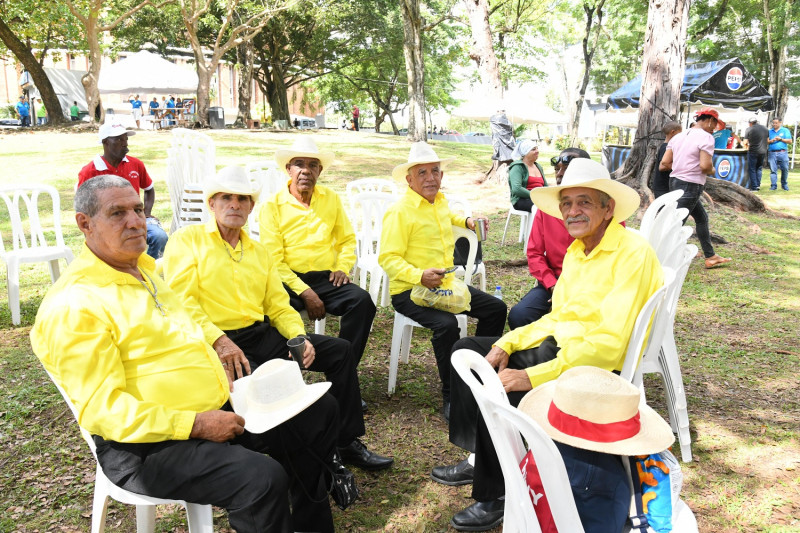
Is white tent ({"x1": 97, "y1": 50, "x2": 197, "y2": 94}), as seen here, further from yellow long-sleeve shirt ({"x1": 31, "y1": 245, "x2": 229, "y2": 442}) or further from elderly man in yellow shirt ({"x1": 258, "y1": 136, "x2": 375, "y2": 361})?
yellow long-sleeve shirt ({"x1": 31, "y1": 245, "x2": 229, "y2": 442})

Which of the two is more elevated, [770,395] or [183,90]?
[183,90]

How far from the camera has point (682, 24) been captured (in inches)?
363

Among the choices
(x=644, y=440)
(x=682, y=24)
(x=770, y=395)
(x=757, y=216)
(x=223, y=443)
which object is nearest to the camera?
(x=644, y=440)

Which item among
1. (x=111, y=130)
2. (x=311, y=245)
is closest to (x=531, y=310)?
(x=311, y=245)

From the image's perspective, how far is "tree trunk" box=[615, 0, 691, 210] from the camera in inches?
364

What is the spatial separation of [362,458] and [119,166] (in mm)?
3669

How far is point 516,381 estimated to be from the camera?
2.54 metres

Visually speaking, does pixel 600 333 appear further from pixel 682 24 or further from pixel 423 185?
pixel 682 24

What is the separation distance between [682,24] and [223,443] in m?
9.75

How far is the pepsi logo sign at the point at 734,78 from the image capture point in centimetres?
1602

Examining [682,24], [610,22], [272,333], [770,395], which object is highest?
[610,22]

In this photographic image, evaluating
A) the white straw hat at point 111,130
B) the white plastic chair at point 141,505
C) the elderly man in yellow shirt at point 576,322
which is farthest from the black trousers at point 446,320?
the white straw hat at point 111,130

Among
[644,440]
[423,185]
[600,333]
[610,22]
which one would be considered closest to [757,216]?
[423,185]

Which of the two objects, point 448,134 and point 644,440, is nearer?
point 644,440
